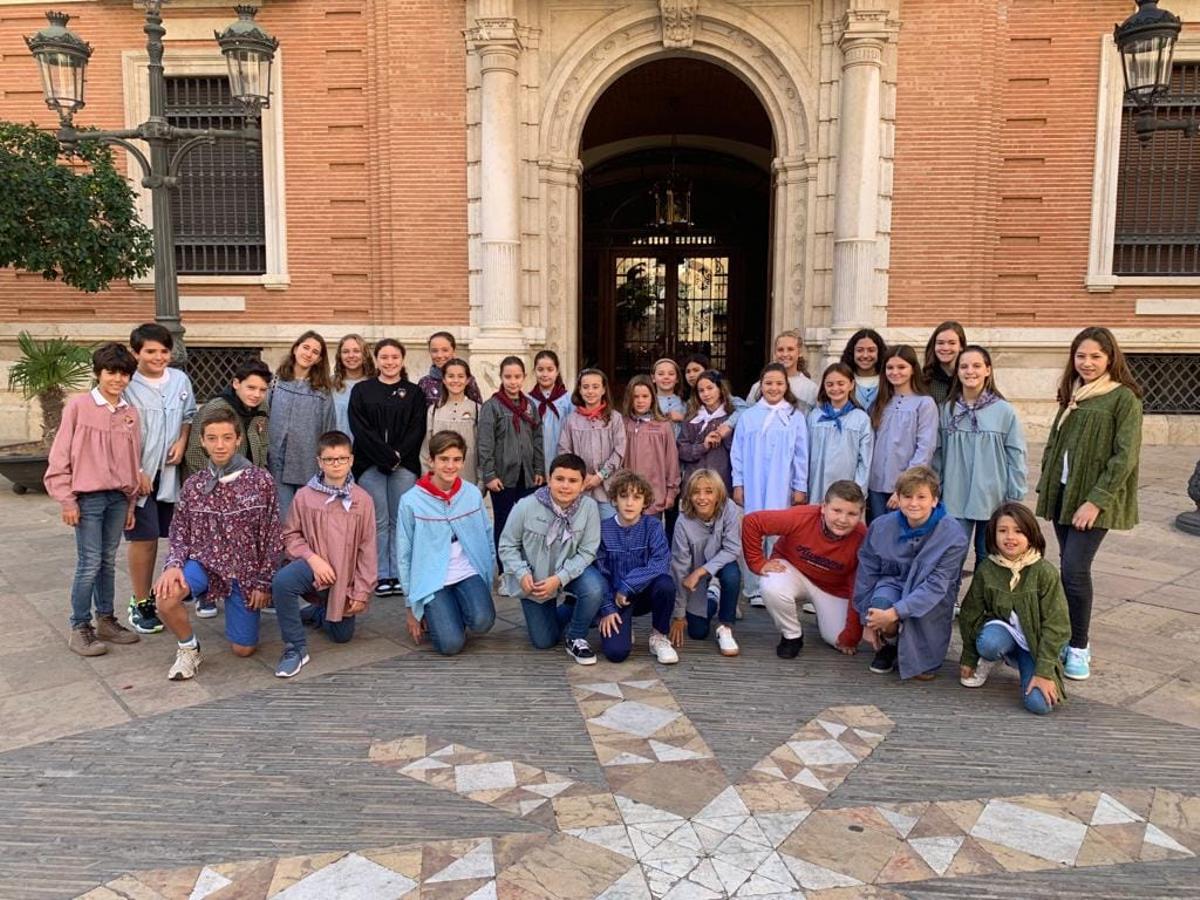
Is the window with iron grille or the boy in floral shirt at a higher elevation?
the window with iron grille

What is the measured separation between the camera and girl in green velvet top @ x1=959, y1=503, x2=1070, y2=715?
4.12 metres

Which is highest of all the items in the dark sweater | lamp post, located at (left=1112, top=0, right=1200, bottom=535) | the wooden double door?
lamp post, located at (left=1112, top=0, right=1200, bottom=535)

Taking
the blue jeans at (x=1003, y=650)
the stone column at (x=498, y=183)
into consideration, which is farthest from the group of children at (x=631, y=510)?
the stone column at (x=498, y=183)

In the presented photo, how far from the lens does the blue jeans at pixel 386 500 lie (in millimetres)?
5793

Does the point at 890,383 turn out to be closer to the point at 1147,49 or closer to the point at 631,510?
the point at 631,510

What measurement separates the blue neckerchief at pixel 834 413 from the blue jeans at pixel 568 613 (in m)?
1.74

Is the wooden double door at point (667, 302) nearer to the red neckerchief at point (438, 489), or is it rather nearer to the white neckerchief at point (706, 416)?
the white neckerchief at point (706, 416)

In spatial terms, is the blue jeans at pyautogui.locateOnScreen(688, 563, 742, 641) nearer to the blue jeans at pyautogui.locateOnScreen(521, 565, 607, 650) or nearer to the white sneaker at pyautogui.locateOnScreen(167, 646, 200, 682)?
the blue jeans at pyautogui.locateOnScreen(521, 565, 607, 650)

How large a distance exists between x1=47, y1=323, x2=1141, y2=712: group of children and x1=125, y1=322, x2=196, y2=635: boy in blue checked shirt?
0.6 inches

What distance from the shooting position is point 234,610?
467 centimetres

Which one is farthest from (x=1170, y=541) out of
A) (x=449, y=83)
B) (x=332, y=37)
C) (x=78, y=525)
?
(x=332, y=37)

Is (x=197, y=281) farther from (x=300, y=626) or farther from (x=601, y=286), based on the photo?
(x=300, y=626)

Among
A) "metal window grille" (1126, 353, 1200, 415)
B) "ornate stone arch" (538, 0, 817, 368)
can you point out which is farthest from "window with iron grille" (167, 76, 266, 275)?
"metal window grille" (1126, 353, 1200, 415)

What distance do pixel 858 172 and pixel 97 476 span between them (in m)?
9.15
